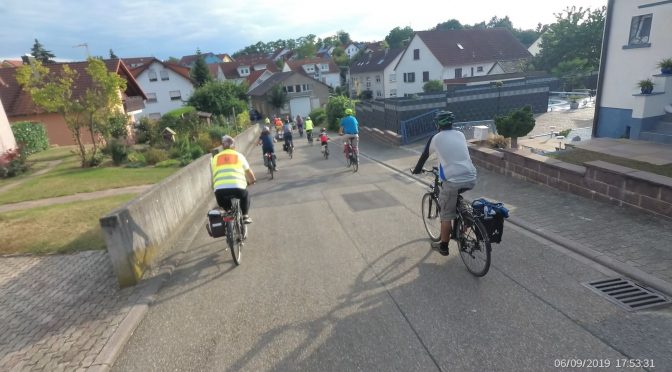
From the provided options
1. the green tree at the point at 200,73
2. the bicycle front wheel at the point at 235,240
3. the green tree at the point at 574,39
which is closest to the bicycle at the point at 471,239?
the bicycle front wheel at the point at 235,240

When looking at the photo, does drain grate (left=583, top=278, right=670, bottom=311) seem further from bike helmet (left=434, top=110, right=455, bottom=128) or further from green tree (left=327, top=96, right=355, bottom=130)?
green tree (left=327, top=96, right=355, bottom=130)

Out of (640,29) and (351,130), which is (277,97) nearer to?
(351,130)

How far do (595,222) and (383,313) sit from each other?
4.21 meters

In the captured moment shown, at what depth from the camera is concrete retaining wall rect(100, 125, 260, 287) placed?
516cm

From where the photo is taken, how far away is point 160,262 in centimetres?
616

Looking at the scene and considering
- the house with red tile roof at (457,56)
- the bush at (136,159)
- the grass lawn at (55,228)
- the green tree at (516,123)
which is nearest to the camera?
the grass lawn at (55,228)

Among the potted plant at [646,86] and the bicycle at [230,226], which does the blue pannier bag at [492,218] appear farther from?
the potted plant at [646,86]

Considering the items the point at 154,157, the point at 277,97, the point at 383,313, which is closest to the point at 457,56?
the point at 277,97

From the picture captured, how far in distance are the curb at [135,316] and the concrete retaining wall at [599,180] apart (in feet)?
25.1

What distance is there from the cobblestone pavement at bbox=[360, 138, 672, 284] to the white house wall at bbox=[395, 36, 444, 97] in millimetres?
41152

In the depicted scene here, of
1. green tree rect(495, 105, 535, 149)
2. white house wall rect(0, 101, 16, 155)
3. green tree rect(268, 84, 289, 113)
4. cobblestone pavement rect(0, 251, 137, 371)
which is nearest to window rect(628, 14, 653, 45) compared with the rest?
green tree rect(495, 105, 535, 149)

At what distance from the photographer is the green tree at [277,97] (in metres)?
54.9

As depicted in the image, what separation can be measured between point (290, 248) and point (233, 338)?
2505 mm

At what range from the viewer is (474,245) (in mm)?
4824
